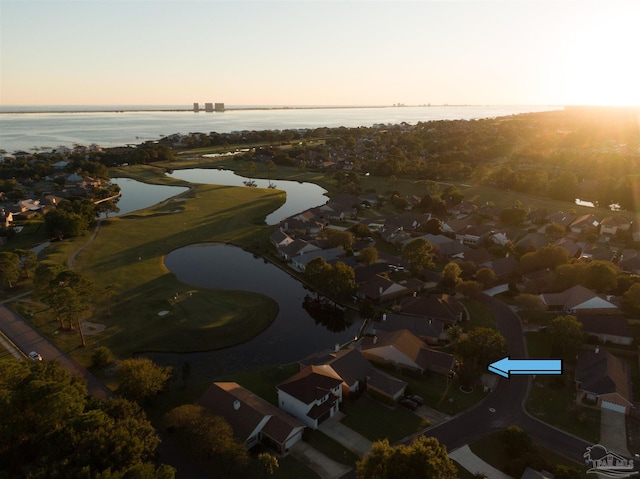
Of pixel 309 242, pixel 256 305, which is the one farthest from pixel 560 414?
pixel 309 242

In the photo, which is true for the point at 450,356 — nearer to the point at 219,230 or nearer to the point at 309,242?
the point at 309,242

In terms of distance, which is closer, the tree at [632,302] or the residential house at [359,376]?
the residential house at [359,376]

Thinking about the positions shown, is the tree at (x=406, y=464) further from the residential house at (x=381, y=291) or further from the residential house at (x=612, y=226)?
the residential house at (x=612, y=226)

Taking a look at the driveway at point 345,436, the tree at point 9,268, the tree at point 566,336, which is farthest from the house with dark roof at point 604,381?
the tree at point 9,268

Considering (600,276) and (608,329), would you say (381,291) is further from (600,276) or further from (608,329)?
(600,276)

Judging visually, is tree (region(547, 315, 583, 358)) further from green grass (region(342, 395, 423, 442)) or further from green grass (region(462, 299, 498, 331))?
green grass (region(342, 395, 423, 442))
